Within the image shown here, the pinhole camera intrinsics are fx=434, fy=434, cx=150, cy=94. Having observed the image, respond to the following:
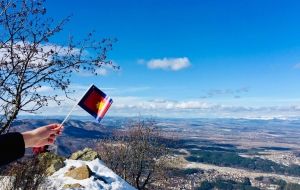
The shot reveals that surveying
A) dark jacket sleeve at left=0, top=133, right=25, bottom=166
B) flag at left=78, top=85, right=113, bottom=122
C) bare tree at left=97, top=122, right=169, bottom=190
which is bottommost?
bare tree at left=97, top=122, right=169, bottom=190

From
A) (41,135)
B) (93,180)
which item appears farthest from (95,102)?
(93,180)

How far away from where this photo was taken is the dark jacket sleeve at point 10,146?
308 cm

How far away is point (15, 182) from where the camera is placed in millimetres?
16203

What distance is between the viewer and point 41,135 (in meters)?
3.67

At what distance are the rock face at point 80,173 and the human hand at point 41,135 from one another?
60.1 ft

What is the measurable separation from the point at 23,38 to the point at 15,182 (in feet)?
17.6

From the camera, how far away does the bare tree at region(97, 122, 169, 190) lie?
4725 cm

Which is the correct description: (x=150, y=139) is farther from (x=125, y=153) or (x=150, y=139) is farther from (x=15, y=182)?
(x=15, y=182)

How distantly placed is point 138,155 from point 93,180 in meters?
26.9

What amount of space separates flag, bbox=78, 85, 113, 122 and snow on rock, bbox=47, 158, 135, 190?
11897 mm

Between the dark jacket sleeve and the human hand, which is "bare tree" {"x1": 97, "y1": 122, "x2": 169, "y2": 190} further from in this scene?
the dark jacket sleeve

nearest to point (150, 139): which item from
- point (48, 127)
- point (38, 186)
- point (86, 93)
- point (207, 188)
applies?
point (38, 186)

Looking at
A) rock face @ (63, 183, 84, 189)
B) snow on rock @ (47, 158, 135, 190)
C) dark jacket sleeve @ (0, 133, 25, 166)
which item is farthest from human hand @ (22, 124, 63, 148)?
rock face @ (63, 183, 84, 189)

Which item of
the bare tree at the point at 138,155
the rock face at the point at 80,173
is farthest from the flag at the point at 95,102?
the bare tree at the point at 138,155
